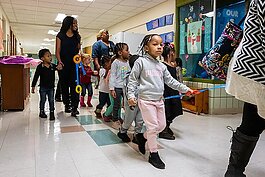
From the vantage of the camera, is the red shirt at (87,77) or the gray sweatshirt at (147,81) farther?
the red shirt at (87,77)

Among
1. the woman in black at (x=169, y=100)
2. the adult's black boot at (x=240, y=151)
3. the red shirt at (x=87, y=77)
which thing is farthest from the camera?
the red shirt at (x=87, y=77)

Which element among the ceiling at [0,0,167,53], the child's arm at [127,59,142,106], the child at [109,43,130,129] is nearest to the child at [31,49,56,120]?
the child at [109,43,130,129]

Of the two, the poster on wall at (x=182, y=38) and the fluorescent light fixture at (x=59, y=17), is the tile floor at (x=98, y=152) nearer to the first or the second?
the poster on wall at (x=182, y=38)

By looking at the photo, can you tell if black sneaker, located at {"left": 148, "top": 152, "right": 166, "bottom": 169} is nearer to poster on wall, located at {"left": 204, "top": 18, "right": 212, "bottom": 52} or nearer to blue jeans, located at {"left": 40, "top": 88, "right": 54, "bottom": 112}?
blue jeans, located at {"left": 40, "top": 88, "right": 54, "bottom": 112}

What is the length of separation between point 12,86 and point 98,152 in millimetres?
2376

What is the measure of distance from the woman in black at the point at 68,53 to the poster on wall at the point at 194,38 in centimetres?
200

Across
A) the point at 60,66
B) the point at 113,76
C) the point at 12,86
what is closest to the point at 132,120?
the point at 113,76

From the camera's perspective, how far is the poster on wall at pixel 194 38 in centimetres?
411

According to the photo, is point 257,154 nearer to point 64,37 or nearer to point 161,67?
point 161,67

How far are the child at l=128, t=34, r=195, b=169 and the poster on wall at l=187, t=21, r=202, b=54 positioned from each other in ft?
8.18

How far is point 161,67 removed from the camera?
6.21ft

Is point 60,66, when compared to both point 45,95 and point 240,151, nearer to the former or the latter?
point 45,95

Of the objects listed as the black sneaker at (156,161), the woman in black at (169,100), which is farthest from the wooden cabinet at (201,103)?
the black sneaker at (156,161)

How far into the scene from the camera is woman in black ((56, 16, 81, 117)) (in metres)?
3.21
